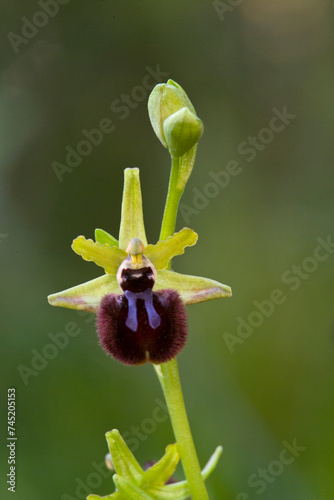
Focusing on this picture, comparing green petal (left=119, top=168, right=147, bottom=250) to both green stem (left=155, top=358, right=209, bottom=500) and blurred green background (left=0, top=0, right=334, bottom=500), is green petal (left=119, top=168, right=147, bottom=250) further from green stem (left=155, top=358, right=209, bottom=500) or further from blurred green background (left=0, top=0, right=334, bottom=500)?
blurred green background (left=0, top=0, right=334, bottom=500)

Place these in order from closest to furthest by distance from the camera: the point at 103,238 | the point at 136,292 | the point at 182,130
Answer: the point at 182,130
the point at 136,292
the point at 103,238

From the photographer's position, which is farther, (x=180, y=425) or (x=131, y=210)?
(x=131, y=210)

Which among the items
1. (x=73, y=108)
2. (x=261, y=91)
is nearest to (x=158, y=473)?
(x=73, y=108)

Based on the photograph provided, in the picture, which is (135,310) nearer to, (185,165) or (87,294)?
(87,294)

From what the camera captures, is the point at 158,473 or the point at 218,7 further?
the point at 218,7

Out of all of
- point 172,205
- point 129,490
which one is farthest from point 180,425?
point 172,205

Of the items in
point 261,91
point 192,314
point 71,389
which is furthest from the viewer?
point 261,91

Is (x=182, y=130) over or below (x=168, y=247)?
over

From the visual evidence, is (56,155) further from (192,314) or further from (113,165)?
(192,314)
